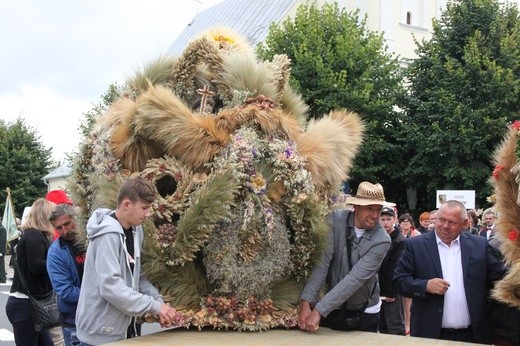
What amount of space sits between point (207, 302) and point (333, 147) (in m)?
1.23

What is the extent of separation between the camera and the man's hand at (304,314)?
4008 mm

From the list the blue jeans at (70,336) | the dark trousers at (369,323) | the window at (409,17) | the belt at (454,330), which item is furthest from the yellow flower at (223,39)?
the window at (409,17)

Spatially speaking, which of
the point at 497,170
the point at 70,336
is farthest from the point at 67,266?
the point at 497,170

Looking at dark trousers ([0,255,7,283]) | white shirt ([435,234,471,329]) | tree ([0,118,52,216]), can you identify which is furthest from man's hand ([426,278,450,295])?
tree ([0,118,52,216])

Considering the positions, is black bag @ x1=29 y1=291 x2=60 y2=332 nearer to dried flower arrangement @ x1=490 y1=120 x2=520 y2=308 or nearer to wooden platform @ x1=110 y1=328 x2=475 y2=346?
wooden platform @ x1=110 y1=328 x2=475 y2=346

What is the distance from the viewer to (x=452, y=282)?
4.50m

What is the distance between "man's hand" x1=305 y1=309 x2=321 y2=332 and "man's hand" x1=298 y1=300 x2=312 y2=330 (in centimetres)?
2

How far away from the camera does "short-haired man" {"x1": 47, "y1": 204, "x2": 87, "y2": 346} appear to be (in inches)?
177

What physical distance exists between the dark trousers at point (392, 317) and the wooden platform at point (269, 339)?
10.2 feet

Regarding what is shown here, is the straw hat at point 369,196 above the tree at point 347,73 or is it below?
below

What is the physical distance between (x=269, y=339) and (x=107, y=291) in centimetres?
93

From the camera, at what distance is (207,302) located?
3877 millimetres

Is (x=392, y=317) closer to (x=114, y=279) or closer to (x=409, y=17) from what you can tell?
(x=114, y=279)

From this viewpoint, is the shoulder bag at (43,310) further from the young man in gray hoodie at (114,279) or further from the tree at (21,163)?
the tree at (21,163)
